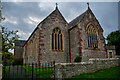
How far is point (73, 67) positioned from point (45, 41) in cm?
759

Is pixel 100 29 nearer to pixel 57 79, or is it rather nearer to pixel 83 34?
pixel 83 34

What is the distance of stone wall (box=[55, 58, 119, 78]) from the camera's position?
8055 mm

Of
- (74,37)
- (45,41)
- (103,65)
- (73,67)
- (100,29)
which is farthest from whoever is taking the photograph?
(100,29)

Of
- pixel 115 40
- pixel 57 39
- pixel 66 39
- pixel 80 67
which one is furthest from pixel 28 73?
pixel 115 40

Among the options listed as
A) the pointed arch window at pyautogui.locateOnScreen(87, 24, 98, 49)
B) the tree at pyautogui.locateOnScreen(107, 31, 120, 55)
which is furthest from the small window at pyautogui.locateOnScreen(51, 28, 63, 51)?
the tree at pyautogui.locateOnScreen(107, 31, 120, 55)

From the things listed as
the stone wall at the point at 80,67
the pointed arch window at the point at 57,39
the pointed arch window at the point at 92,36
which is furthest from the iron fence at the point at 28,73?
the pointed arch window at the point at 92,36

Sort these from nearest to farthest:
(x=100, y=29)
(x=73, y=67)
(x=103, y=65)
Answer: (x=73, y=67) → (x=103, y=65) → (x=100, y=29)

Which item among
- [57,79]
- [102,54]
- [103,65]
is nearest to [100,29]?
[102,54]

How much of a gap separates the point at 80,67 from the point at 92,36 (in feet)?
30.7

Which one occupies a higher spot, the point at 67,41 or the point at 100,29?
the point at 100,29

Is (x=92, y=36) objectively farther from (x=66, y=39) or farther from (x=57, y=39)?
(x=57, y=39)

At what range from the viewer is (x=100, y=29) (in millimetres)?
18828

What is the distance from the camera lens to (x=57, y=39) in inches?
644

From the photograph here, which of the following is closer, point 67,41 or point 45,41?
point 45,41
